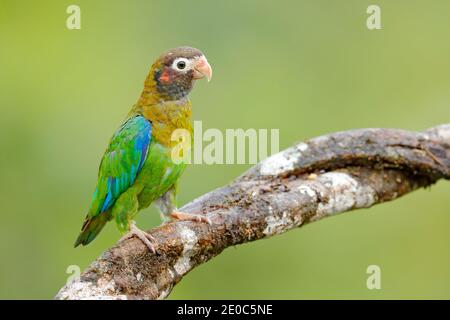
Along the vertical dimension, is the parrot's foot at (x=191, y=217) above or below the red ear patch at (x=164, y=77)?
below

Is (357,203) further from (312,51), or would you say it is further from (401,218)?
(312,51)

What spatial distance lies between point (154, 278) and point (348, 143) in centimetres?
172

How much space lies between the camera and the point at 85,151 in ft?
20.8

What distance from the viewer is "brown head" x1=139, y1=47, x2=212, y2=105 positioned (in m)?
4.48

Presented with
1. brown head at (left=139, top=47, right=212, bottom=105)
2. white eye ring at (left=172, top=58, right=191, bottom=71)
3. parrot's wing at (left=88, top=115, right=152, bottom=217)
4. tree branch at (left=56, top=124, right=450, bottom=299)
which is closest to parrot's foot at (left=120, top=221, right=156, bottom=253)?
tree branch at (left=56, top=124, right=450, bottom=299)

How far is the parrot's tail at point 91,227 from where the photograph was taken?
4.46 meters

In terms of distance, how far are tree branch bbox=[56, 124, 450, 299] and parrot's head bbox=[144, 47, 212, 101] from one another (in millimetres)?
700

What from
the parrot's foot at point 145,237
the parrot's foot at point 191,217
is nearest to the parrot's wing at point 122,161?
the parrot's foot at point 191,217

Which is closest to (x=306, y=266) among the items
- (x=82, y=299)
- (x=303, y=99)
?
(x=303, y=99)

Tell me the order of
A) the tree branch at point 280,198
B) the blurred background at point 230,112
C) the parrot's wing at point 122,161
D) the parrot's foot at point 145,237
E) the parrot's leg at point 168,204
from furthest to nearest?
the blurred background at point 230,112 < the parrot's leg at point 168,204 < the parrot's wing at point 122,161 < the parrot's foot at point 145,237 < the tree branch at point 280,198

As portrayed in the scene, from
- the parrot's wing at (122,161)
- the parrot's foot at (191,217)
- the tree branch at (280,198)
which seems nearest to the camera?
the tree branch at (280,198)

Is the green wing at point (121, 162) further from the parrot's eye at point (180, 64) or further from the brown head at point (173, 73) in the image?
the parrot's eye at point (180, 64)

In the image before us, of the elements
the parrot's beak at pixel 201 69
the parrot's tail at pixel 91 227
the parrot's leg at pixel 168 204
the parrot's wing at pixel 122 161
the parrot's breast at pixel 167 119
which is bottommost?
the parrot's tail at pixel 91 227

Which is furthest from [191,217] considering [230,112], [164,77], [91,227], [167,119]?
[230,112]
